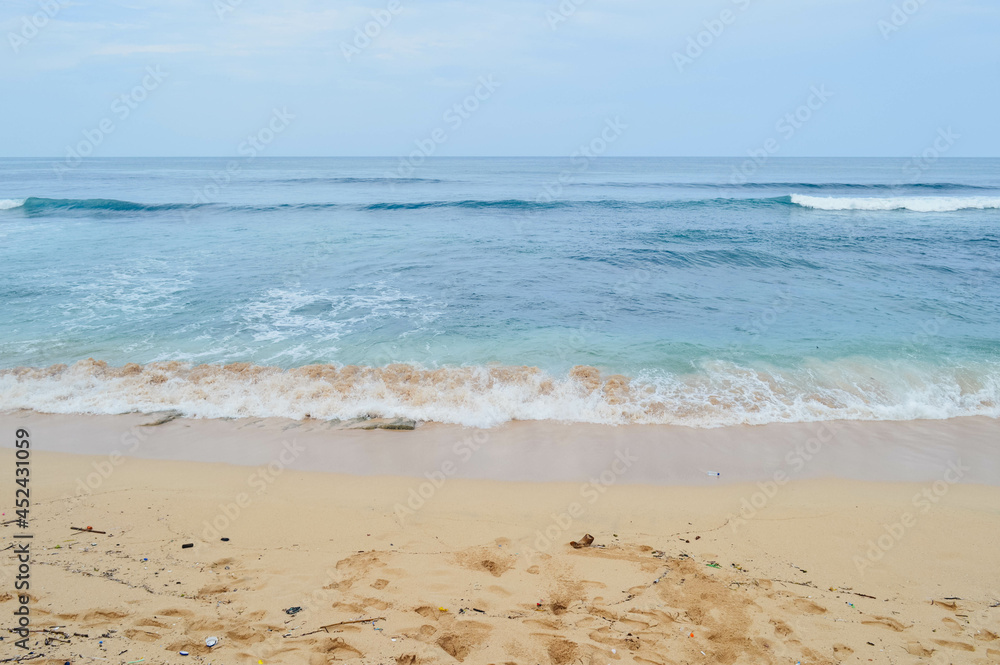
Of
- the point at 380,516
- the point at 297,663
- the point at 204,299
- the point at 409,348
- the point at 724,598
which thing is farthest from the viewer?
the point at 204,299

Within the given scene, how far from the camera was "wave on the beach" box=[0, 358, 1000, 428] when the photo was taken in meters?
7.67

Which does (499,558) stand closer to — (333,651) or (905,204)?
(333,651)

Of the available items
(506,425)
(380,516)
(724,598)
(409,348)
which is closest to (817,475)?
(724,598)

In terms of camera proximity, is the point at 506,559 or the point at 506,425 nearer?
the point at 506,559

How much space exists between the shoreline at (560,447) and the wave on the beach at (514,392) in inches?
11.0

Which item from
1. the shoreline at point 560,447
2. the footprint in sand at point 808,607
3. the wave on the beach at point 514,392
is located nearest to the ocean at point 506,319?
the wave on the beach at point 514,392

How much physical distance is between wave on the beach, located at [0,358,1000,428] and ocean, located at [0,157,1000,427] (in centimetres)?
4

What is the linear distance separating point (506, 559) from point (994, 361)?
34.4ft

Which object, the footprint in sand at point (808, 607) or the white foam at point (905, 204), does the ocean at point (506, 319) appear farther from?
the white foam at point (905, 204)

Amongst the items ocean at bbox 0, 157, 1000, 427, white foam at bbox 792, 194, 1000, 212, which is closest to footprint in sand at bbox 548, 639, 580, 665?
ocean at bbox 0, 157, 1000, 427

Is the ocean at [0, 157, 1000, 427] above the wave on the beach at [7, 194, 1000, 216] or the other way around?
the other way around

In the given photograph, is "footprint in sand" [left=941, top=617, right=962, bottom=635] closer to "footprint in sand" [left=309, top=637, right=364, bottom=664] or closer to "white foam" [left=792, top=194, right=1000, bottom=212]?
"footprint in sand" [left=309, top=637, right=364, bottom=664]

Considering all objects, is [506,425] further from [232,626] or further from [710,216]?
[710,216]

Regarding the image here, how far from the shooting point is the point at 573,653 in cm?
357
